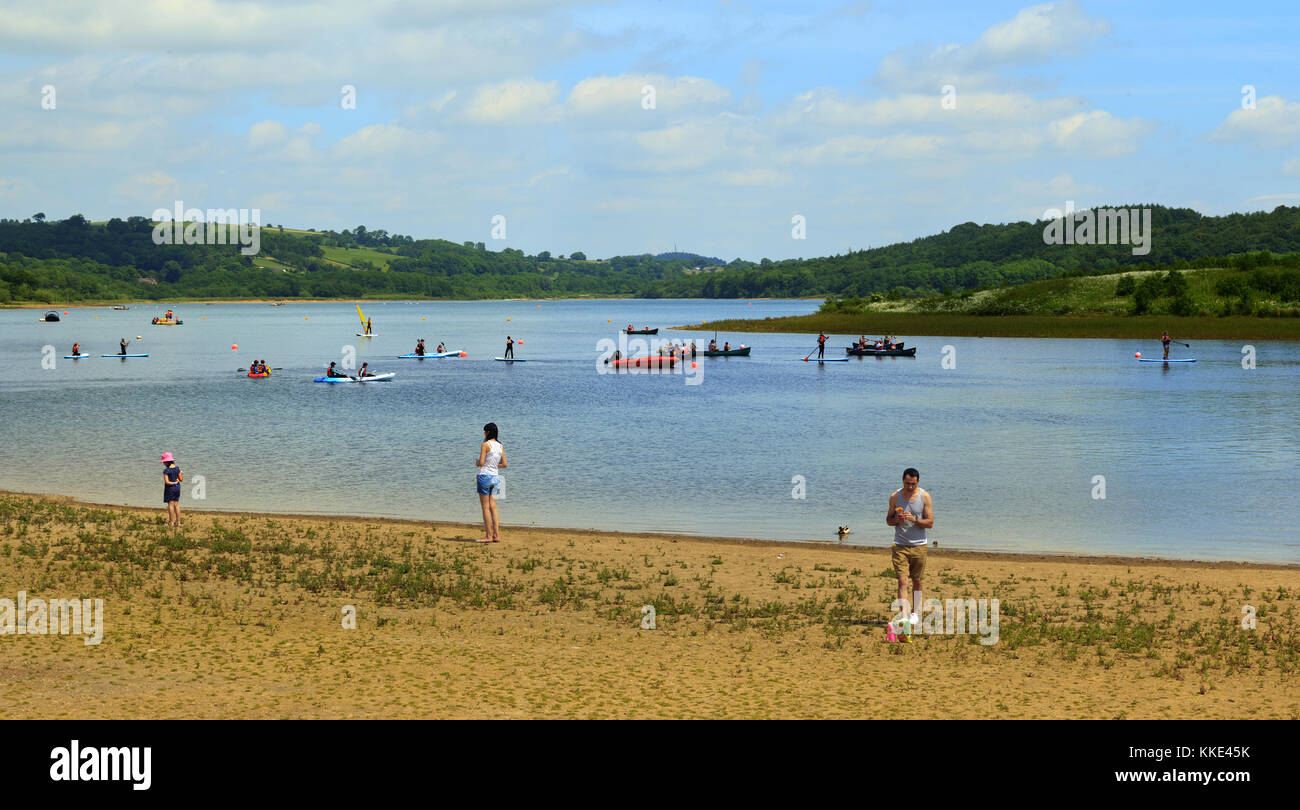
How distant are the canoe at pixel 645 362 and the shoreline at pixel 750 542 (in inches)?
2835

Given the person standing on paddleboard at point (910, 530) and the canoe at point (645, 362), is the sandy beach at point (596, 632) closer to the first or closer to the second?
the person standing on paddleboard at point (910, 530)

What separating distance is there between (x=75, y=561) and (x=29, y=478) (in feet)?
62.6

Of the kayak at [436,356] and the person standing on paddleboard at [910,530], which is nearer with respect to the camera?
the person standing on paddleboard at [910,530]

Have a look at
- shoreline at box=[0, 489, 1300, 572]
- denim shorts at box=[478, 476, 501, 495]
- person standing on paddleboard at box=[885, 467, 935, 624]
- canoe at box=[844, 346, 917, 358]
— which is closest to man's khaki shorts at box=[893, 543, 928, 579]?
person standing on paddleboard at box=[885, 467, 935, 624]

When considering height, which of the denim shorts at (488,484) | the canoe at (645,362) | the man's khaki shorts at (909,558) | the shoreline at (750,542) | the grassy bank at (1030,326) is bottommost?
the shoreline at (750,542)

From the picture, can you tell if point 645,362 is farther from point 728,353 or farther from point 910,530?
point 910,530

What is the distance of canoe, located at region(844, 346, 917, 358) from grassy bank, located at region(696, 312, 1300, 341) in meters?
36.0

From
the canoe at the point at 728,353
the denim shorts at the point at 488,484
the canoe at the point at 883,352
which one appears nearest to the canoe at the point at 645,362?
the canoe at the point at 728,353

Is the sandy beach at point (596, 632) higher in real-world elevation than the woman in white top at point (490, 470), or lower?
lower

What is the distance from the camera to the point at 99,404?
207 feet

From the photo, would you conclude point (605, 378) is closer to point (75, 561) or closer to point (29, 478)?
point (29, 478)

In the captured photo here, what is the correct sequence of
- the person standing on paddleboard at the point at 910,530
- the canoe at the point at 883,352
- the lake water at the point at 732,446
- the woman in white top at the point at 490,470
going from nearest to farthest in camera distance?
the person standing on paddleboard at the point at 910,530 < the woman in white top at the point at 490,470 < the lake water at the point at 732,446 < the canoe at the point at 883,352

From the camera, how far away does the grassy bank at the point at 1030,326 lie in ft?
422

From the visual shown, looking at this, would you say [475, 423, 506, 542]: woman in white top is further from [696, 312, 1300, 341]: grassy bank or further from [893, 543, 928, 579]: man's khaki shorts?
[696, 312, 1300, 341]: grassy bank
